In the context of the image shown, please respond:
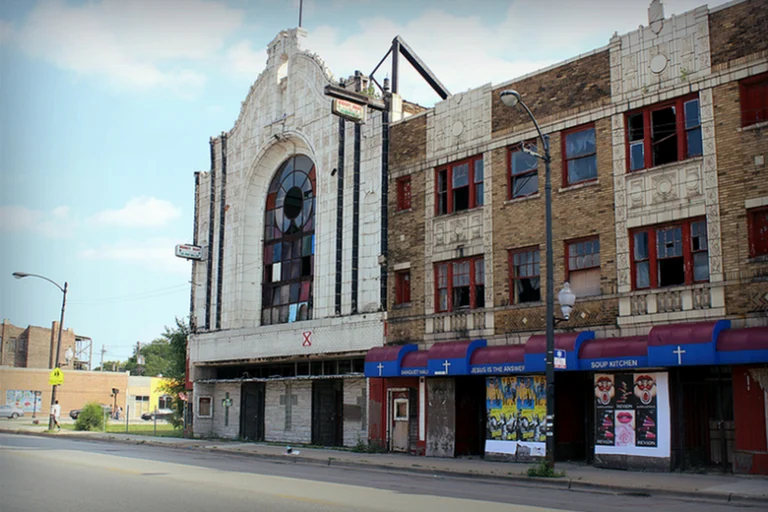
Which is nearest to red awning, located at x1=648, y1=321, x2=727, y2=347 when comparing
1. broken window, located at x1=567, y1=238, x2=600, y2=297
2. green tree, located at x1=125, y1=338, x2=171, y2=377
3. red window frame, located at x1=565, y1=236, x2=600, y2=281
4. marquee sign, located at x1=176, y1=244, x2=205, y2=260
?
broken window, located at x1=567, y1=238, x2=600, y2=297

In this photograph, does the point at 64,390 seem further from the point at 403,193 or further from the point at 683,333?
the point at 683,333

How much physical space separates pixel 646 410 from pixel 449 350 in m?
6.34

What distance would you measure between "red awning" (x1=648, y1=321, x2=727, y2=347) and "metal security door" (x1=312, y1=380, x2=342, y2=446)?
14.6 m

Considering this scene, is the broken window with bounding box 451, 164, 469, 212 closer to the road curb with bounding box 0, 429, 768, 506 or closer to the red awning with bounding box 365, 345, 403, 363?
the red awning with bounding box 365, 345, 403, 363

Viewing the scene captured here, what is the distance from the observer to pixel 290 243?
1369 inches

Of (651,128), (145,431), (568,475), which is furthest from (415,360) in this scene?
(145,431)

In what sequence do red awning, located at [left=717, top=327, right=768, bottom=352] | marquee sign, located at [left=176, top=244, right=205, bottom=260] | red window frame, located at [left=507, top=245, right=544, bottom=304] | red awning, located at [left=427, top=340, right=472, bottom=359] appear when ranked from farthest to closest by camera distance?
marquee sign, located at [left=176, top=244, right=205, bottom=260] → red awning, located at [left=427, top=340, right=472, bottom=359] → red window frame, located at [left=507, top=245, right=544, bottom=304] → red awning, located at [left=717, top=327, right=768, bottom=352]

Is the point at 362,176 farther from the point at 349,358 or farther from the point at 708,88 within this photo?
the point at 708,88

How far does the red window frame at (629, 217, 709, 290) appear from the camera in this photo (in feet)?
66.8

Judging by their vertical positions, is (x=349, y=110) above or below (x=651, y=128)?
above

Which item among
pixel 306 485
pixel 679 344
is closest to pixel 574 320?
pixel 679 344

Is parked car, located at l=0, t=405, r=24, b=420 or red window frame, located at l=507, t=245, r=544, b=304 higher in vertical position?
red window frame, located at l=507, t=245, r=544, b=304

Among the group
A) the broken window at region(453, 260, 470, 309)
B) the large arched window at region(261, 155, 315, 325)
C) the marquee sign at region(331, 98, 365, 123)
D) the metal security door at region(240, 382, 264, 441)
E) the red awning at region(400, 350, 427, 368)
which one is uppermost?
the marquee sign at region(331, 98, 365, 123)

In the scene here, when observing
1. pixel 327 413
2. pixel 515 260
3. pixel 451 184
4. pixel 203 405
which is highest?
pixel 451 184
